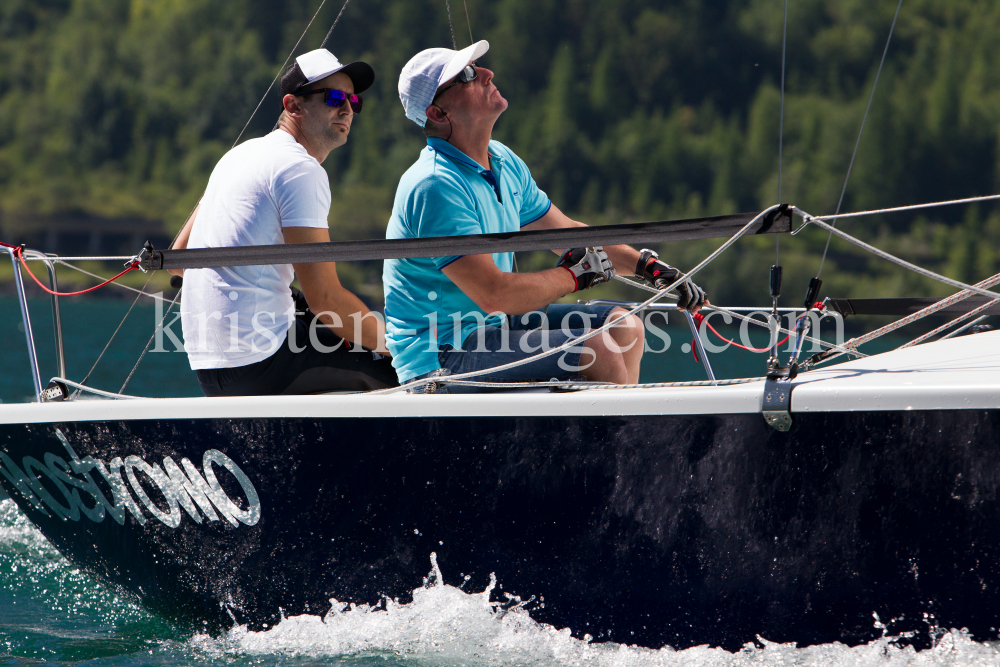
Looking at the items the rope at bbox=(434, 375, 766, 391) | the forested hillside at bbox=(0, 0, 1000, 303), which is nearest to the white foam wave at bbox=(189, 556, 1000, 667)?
the rope at bbox=(434, 375, 766, 391)

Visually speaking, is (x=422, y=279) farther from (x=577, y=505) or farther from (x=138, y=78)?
(x=138, y=78)

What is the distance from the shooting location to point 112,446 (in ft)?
9.06

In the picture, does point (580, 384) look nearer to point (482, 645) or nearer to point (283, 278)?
point (482, 645)

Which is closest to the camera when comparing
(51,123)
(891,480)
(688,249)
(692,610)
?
(891,480)

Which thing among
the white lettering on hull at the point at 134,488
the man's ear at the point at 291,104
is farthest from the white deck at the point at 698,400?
the man's ear at the point at 291,104

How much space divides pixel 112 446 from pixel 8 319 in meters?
37.2

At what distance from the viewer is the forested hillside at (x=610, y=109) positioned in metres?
52.0

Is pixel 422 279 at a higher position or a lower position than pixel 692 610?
higher

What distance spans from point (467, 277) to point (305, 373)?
0.74m

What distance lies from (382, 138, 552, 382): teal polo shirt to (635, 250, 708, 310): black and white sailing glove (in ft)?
1.49

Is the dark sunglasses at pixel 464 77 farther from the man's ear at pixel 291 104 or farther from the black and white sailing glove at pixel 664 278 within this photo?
the black and white sailing glove at pixel 664 278

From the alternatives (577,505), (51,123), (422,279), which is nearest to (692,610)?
(577,505)

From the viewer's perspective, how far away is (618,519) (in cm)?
229

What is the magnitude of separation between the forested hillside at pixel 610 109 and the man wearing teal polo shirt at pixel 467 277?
36501 millimetres
